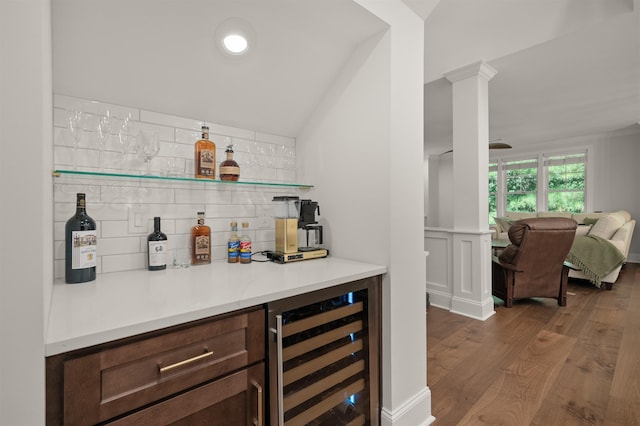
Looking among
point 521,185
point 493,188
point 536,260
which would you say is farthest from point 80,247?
point 493,188

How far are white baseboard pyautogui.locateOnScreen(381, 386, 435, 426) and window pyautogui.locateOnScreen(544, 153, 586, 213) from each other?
6.89 metres

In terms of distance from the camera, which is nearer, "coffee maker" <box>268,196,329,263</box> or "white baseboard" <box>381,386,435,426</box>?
"white baseboard" <box>381,386,435,426</box>

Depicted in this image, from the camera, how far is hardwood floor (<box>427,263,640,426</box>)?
1625 millimetres

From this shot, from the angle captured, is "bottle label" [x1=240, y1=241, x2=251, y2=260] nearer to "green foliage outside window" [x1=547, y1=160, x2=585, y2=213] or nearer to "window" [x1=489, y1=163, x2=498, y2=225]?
"green foliage outside window" [x1=547, y1=160, x2=585, y2=213]

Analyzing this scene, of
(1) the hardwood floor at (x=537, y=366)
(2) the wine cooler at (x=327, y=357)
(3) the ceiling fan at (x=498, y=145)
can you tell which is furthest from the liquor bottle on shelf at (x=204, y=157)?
(3) the ceiling fan at (x=498, y=145)

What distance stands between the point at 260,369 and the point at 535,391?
1.79 meters

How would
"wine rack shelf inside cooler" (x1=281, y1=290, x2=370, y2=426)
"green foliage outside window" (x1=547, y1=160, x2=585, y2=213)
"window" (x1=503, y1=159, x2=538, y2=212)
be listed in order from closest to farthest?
1. "wine rack shelf inside cooler" (x1=281, y1=290, x2=370, y2=426)
2. "green foliage outside window" (x1=547, y1=160, x2=585, y2=213)
3. "window" (x1=503, y1=159, x2=538, y2=212)

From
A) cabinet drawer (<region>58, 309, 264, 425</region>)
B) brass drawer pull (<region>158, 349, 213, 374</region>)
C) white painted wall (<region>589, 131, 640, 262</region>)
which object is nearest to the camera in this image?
cabinet drawer (<region>58, 309, 264, 425</region>)

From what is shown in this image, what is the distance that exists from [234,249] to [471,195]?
2.50 meters

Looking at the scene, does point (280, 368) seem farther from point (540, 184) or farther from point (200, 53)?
point (540, 184)

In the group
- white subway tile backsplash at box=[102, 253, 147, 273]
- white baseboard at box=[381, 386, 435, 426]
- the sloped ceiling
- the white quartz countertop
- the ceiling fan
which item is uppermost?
the ceiling fan

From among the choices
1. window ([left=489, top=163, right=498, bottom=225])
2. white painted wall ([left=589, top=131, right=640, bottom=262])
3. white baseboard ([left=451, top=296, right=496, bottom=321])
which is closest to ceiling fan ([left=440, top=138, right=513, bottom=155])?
window ([left=489, top=163, right=498, bottom=225])

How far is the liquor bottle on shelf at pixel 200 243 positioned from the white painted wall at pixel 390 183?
670 mm

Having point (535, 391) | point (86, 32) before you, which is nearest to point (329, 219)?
point (86, 32)
